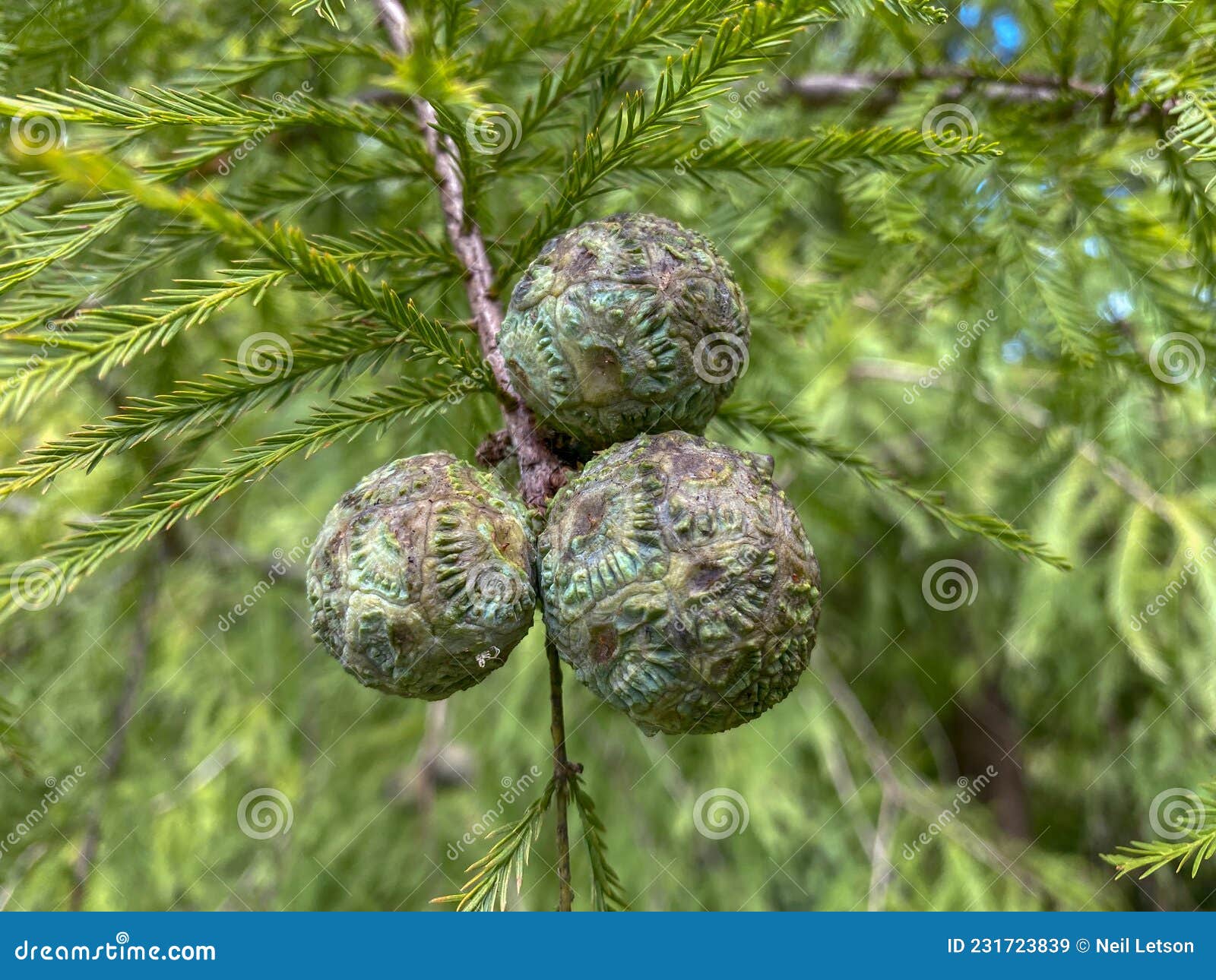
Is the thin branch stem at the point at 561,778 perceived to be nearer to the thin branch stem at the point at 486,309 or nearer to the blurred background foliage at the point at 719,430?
the thin branch stem at the point at 486,309

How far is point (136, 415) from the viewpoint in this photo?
946mm

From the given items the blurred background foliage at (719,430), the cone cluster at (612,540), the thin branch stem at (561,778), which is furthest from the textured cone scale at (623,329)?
the thin branch stem at (561,778)

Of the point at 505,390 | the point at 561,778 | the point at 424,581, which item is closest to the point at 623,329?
the point at 505,390

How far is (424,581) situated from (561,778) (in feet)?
0.93

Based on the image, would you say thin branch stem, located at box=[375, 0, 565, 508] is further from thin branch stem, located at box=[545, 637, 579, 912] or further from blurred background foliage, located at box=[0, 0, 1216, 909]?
thin branch stem, located at box=[545, 637, 579, 912]

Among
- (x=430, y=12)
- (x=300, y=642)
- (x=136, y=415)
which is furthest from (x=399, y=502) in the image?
(x=300, y=642)

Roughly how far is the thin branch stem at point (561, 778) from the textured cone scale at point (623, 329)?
0.28m

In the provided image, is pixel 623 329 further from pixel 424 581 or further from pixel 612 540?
pixel 424 581

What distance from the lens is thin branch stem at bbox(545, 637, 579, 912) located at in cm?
100

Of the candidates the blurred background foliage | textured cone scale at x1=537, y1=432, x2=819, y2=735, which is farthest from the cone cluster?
the blurred background foliage

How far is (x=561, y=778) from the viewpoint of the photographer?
103 cm

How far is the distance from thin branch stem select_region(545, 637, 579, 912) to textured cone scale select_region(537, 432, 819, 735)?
0.20ft

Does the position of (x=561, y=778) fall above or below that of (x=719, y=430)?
below

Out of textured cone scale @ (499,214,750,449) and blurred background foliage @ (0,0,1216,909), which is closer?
textured cone scale @ (499,214,750,449)
